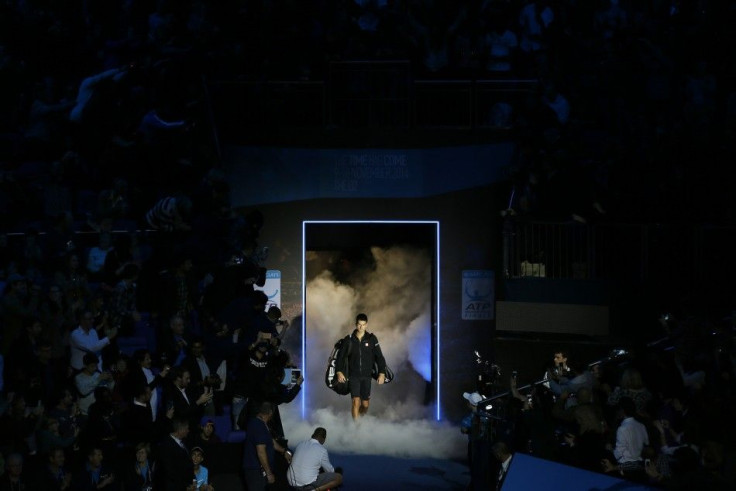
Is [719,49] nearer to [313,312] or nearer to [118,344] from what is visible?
[313,312]

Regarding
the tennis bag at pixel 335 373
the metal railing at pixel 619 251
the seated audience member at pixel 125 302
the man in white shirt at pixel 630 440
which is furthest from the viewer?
the tennis bag at pixel 335 373

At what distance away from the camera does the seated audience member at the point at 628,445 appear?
12016 millimetres

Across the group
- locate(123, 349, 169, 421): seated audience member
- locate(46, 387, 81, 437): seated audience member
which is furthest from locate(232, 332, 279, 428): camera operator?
locate(46, 387, 81, 437): seated audience member

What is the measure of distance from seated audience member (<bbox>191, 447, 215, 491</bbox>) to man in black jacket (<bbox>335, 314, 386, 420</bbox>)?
5741 mm

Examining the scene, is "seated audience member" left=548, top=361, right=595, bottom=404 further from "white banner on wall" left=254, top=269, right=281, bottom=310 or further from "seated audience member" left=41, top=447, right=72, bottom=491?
"seated audience member" left=41, top=447, right=72, bottom=491

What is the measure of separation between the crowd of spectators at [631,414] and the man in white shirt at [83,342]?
15.5 feet

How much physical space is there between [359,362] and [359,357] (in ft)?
0.26

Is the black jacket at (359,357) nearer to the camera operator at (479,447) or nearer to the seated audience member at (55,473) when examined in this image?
the camera operator at (479,447)

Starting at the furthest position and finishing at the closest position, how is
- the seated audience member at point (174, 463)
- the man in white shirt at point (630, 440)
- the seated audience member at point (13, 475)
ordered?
the seated audience member at point (174, 463) → the man in white shirt at point (630, 440) → the seated audience member at point (13, 475)

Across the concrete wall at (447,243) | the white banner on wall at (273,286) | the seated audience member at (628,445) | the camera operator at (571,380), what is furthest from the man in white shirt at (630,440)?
the white banner on wall at (273,286)

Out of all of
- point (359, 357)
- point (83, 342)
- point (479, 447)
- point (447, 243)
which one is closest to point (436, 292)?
point (447, 243)

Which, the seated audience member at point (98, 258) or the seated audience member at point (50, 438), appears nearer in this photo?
the seated audience member at point (50, 438)

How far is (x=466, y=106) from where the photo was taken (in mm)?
19781

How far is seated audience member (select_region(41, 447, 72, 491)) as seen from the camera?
11789 millimetres
